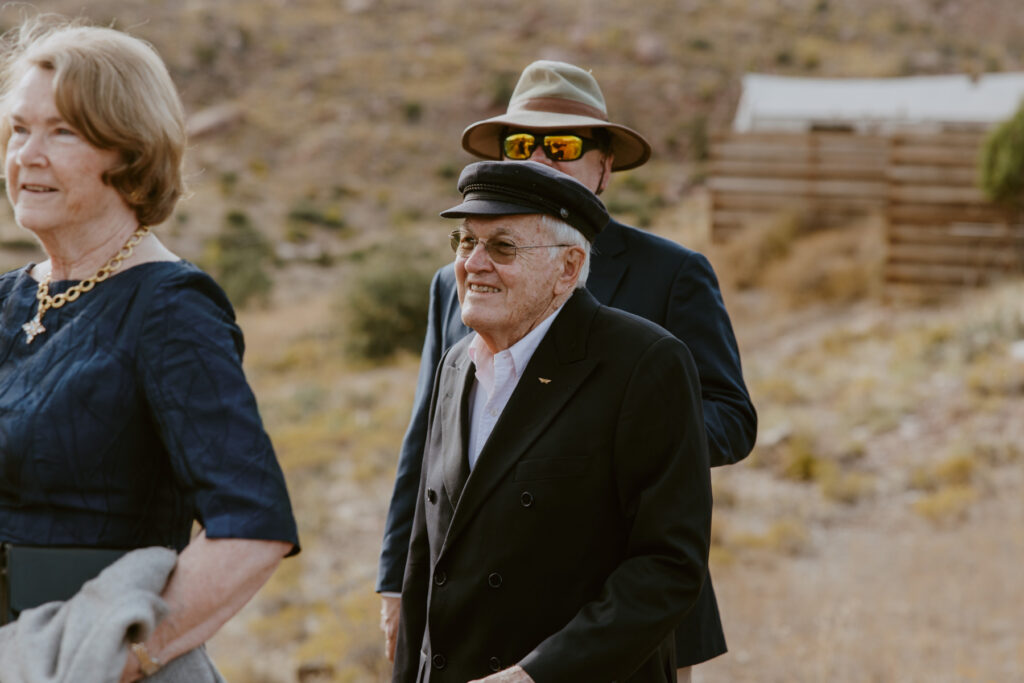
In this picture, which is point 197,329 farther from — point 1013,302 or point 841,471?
point 1013,302

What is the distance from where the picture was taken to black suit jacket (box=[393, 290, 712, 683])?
1938mm

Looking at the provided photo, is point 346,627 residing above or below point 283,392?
above

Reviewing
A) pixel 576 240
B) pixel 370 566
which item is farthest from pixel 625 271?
pixel 370 566

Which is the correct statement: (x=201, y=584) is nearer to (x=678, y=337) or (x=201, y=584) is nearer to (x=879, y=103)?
(x=678, y=337)

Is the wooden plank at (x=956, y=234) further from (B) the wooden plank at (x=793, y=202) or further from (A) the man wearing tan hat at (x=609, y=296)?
(A) the man wearing tan hat at (x=609, y=296)

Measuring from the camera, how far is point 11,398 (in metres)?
1.72

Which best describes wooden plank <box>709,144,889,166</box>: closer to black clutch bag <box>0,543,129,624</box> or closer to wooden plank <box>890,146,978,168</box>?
wooden plank <box>890,146,978,168</box>

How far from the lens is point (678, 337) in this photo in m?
2.81

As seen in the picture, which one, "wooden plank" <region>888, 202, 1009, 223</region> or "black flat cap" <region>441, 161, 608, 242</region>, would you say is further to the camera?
"wooden plank" <region>888, 202, 1009, 223</region>

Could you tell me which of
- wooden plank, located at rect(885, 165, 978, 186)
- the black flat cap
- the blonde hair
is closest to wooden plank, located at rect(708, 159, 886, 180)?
wooden plank, located at rect(885, 165, 978, 186)

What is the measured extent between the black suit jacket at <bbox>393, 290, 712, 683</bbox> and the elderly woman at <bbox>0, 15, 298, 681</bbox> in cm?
49

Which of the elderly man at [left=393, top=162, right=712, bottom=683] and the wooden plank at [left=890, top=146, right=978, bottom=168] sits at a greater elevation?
the elderly man at [left=393, top=162, right=712, bottom=683]

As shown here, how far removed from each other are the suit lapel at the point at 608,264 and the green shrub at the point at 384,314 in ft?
47.7

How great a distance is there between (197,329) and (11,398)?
1.05 feet
